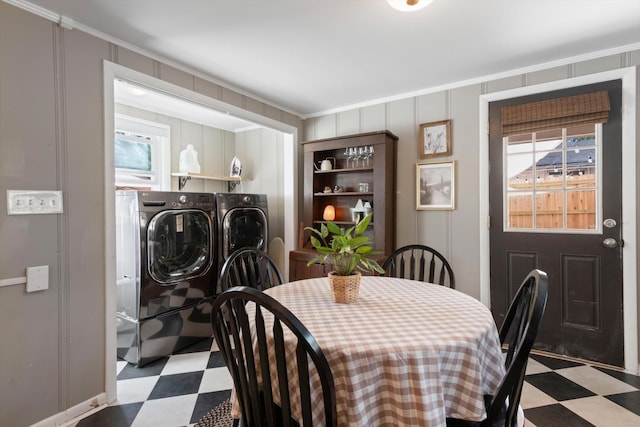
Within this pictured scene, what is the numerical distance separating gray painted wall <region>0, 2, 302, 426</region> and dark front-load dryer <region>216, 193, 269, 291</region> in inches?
41.5

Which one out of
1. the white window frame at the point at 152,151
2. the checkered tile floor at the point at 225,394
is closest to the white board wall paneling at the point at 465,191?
the checkered tile floor at the point at 225,394

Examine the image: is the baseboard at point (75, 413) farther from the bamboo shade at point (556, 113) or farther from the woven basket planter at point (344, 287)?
the bamboo shade at point (556, 113)

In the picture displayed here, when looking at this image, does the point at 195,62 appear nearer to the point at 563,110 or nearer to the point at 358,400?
the point at 358,400

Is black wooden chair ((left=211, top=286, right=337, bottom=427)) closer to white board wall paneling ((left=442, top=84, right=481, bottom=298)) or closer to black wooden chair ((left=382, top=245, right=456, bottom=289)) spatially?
black wooden chair ((left=382, top=245, right=456, bottom=289))

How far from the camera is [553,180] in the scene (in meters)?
2.47

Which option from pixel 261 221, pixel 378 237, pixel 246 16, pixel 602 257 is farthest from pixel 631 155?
pixel 261 221

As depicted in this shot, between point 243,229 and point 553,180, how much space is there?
274cm

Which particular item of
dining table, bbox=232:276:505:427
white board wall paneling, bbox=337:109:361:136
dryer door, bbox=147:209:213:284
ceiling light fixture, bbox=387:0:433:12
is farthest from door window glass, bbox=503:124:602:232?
dryer door, bbox=147:209:213:284

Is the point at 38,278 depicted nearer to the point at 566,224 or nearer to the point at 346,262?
the point at 346,262

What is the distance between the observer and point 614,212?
2248 millimetres

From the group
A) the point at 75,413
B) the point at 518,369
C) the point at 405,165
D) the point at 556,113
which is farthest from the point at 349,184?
the point at 75,413

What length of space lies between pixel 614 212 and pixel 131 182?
4.32 metres

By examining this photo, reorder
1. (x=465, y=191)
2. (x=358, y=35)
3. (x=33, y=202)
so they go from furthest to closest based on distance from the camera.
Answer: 1. (x=465, y=191)
2. (x=358, y=35)
3. (x=33, y=202)

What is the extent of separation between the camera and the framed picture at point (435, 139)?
2.84 metres
